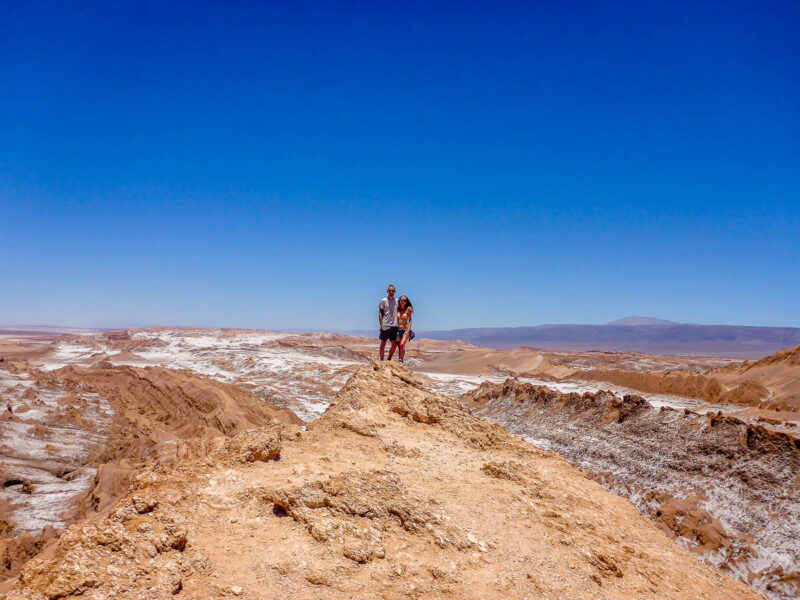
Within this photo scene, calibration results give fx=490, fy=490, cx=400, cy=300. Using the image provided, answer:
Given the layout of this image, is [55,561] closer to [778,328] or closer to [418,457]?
[418,457]

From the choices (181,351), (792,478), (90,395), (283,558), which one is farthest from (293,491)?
(181,351)

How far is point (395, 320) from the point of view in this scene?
32.4 feet

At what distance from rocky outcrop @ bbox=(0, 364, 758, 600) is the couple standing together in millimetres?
3642

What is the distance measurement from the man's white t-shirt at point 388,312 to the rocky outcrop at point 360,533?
12.1ft

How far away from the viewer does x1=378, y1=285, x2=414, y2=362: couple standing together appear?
9.81 m

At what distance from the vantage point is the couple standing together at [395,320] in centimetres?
981

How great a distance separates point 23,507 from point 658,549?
11836 mm

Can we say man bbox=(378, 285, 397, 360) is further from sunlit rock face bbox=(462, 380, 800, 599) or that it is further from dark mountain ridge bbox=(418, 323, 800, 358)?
dark mountain ridge bbox=(418, 323, 800, 358)

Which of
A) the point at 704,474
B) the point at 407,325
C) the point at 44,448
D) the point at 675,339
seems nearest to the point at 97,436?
the point at 44,448

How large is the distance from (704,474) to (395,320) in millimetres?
7699

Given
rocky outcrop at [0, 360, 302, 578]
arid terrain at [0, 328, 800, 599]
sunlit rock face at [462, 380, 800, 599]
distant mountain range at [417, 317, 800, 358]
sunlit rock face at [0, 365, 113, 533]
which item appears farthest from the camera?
distant mountain range at [417, 317, 800, 358]

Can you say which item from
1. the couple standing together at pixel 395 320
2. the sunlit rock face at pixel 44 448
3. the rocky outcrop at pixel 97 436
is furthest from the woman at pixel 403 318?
the sunlit rock face at pixel 44 448

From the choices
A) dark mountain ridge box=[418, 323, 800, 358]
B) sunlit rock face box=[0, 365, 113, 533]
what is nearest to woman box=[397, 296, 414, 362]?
sunlit rock face box=[0, 365, 113, 533]

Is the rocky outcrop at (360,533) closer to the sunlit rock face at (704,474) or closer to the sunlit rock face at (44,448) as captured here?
the sunlit rock face at (704,474)
